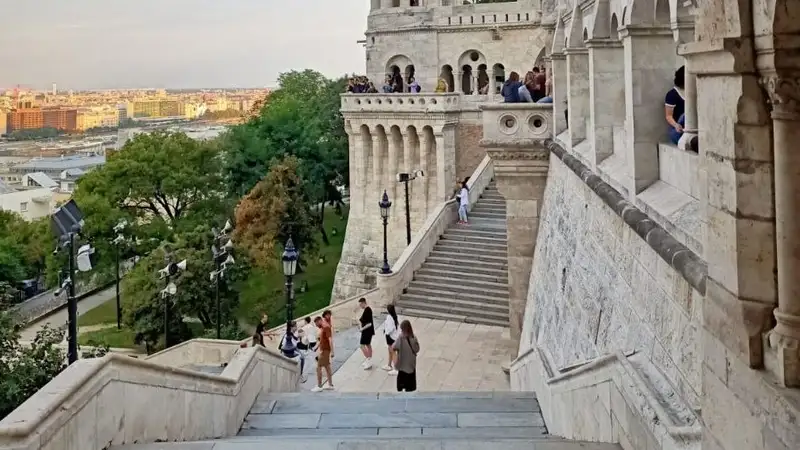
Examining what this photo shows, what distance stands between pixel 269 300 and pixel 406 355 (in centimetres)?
1865

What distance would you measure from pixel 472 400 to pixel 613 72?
3.57 m

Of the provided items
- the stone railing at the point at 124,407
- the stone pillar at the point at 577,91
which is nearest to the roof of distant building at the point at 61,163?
the stone pillar at the point at 577,91

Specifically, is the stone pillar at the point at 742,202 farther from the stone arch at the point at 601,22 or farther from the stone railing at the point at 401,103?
the stone railing at the point at 401,103

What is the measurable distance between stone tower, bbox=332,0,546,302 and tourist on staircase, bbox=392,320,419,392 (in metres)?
18.1

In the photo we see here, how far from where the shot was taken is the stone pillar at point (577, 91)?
10.1 meters

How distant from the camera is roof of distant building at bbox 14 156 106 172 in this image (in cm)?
8674

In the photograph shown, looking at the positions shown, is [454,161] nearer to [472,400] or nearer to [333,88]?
[333,88]

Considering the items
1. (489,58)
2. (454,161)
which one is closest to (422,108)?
(454,161)

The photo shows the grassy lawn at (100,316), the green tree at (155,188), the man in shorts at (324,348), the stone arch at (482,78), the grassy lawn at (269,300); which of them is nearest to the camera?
the man in shorts at (324,348)

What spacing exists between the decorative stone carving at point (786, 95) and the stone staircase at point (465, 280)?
14448 millimetres

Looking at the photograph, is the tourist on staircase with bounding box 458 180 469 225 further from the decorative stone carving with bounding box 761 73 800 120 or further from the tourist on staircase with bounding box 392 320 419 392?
the decorative stone carving with bounding box 761 73 800 120

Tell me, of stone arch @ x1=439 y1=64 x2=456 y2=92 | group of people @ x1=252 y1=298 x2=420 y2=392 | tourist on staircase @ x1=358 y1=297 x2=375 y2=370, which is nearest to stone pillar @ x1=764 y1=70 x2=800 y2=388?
group of people @ x1=252 y1=298 x2=420 y2=392

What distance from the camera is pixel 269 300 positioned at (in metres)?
28.8

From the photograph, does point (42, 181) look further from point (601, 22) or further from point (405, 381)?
point (601, 22)
